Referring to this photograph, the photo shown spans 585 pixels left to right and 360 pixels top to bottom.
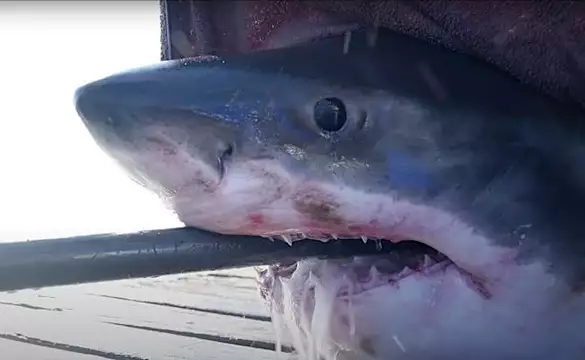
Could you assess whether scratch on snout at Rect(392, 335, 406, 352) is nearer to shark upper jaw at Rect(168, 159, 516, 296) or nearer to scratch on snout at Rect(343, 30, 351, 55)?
shark upper jaw at Rect(168, 159, 516, 296)

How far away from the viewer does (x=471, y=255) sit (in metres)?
0.82

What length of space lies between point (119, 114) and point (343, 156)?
18 cm

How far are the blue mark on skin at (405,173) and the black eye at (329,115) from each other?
0.05 metres

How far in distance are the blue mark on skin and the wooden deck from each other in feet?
1.02

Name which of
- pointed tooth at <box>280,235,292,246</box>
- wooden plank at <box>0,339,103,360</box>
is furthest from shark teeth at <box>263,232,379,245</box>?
wooden plank at <box>0,339,103,360</box>

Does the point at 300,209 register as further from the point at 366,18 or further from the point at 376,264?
the point at 366,18

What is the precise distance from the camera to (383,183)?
2.67 ft

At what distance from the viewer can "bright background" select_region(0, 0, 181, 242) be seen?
12.8 ft

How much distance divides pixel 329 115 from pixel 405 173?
0.26ft

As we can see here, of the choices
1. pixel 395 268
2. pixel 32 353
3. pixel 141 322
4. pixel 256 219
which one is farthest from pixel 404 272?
pixel 141 322

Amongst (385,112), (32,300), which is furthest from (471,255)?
(32,300)

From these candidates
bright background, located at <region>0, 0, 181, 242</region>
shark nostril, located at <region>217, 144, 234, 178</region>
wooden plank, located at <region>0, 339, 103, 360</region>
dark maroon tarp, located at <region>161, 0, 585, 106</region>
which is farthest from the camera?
bright background, located at <region>0, 0, 181, 242</region>

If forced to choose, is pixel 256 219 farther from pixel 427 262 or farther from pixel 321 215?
pixel 427 262

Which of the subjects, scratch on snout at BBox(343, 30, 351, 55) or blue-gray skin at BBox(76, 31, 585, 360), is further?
scratch on snout at BBox(343, 30, 351, 55)
